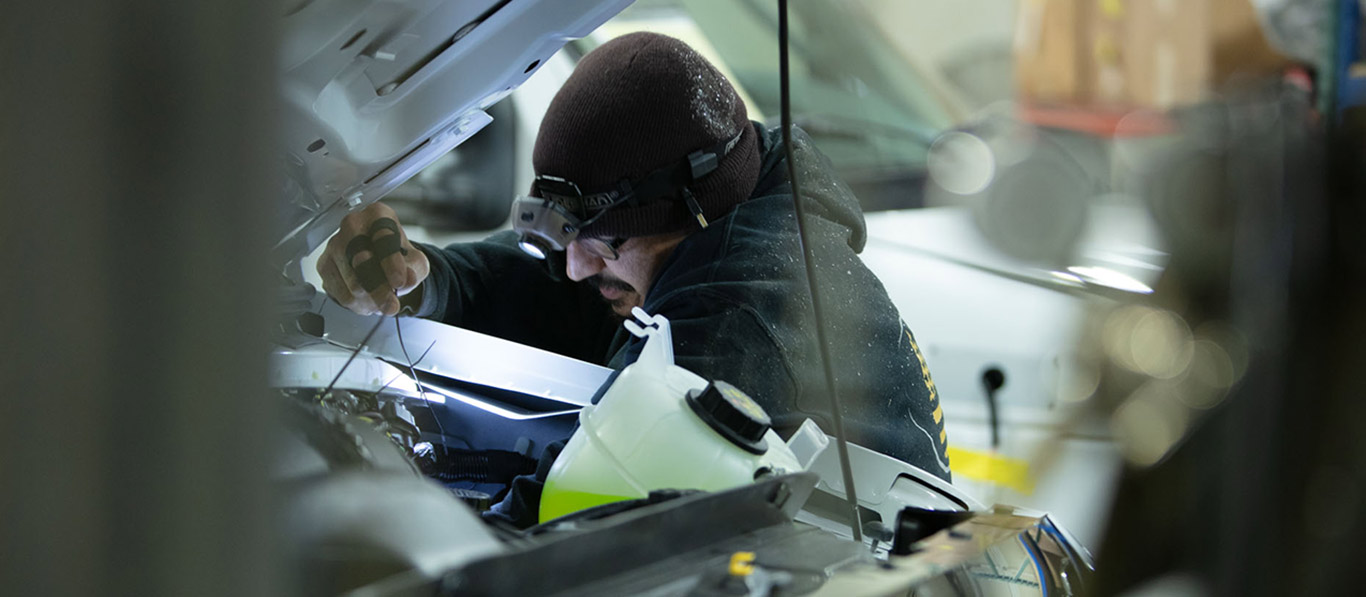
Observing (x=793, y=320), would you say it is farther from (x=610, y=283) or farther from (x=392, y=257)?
(x=392, y=257)

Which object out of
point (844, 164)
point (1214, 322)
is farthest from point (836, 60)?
point (1214, 322)

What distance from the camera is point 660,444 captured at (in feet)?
3.41

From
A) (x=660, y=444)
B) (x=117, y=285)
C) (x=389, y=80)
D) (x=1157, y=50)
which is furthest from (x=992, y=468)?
(x=117, y=285)

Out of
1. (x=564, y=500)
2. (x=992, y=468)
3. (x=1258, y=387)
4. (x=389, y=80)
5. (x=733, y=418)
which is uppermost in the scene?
(x=389, y=80)

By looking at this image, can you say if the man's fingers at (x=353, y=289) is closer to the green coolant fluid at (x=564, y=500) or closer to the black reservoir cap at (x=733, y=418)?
the green coolant fluid at (x=564, y=500)

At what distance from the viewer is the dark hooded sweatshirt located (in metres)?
1.38

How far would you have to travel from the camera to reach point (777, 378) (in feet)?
4.55

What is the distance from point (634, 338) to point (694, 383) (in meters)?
0.35

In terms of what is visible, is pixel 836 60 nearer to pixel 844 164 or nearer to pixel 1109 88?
pixel 844 164

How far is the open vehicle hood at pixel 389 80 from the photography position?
3.87 feet

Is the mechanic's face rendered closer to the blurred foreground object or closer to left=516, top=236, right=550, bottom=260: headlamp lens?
left=516, top=236, right=550, bottom=260: headlamp lens

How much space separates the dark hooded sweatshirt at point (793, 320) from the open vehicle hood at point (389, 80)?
386 millimetres

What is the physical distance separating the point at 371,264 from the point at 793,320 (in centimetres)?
74

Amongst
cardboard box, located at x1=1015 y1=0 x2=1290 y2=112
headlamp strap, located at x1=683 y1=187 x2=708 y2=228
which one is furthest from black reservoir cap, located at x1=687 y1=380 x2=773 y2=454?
headlamp strap, located at x1=683 y1=187 x2=708 y2=228
